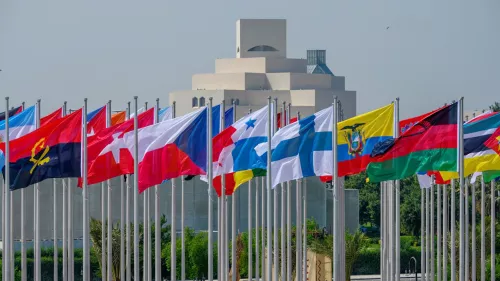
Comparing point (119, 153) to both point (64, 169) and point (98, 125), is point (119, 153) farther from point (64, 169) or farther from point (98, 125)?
point (98, 125)

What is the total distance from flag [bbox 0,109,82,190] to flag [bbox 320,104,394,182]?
18.5 feet

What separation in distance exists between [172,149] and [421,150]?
554 centimetres

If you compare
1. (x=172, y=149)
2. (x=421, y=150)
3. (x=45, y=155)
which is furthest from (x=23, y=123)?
(x=421, y=150)

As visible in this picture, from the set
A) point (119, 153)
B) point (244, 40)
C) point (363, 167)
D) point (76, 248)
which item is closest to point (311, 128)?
point (363, 167)

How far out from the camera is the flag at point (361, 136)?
1185 inches

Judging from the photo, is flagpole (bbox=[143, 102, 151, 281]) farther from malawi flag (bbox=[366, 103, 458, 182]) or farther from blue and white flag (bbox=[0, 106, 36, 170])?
malawi flag (bbox=[366, 103, 458, 182])

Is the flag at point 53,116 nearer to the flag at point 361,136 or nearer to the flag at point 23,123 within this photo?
the flag at point 23,123

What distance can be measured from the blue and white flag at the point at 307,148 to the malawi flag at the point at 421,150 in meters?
2.22

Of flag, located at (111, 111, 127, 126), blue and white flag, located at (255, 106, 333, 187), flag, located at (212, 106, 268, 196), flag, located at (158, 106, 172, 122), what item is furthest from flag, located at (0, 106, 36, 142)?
blue and white flag, located at (255, 106, 333, 187)

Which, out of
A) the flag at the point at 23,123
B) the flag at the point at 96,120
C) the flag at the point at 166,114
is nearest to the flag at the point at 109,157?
the flag at the point at 23,123

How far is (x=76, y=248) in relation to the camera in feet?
198

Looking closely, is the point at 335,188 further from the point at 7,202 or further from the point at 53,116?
the point at 53,116

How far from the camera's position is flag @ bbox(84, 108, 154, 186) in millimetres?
31891

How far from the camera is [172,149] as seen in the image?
102 ft
